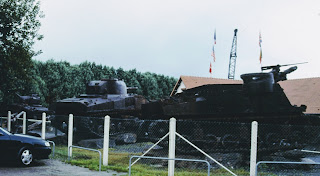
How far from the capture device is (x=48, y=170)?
1169 centimetres

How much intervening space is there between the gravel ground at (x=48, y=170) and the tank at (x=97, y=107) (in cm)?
660

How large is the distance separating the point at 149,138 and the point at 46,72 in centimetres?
1759

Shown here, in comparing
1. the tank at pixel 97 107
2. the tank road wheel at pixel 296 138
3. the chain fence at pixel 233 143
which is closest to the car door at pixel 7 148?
the chain fence at pixel 233 143

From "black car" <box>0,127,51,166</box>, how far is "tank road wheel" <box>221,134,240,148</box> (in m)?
6.57

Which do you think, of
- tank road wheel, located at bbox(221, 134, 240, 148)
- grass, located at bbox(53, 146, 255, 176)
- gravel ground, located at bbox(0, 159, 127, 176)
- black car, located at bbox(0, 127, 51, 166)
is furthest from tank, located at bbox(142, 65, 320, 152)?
black car, located at bbox(0, 127, 51, 166)

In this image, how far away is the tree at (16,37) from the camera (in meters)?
25.3

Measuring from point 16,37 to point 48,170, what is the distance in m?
16.3

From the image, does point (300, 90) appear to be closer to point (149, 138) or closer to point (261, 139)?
point (261, 139)

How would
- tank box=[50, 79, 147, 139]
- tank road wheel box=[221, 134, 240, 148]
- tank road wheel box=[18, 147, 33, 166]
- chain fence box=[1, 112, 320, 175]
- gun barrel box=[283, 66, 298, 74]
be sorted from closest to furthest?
1. tank road wheel box=[18, 147, 33, 166]
2. chain fence box=[1, 112, 320, 175]
3. tank road wheel box=[221, 134, 240, 148]
4. gun barrel box=[283, 66, 298, 74]
5. tank box=[50, 79, 147, 139]

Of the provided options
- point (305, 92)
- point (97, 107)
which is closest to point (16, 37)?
point (97, 107)

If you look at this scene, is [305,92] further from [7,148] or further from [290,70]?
[7,148]

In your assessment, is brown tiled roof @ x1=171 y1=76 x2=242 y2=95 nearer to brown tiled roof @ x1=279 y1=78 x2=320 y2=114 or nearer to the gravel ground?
brown tiled roof @ x1=279 y1=78 x2=320 y2=114

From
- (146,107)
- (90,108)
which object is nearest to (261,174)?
(146,107)

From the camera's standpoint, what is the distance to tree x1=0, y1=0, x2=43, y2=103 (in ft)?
82.9
